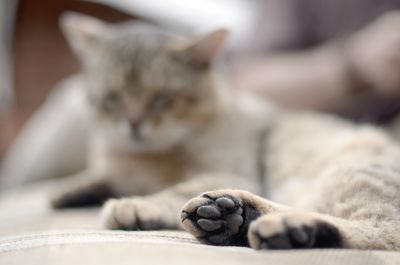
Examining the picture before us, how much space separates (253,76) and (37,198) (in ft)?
3.31

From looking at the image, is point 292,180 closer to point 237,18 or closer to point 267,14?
point 267,14

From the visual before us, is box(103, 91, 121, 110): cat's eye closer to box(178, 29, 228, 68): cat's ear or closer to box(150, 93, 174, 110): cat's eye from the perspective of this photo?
box(150, 93, 174, 110): cat's eye

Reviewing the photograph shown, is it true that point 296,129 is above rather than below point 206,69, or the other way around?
below

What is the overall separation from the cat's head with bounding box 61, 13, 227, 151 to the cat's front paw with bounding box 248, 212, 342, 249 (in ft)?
2.28

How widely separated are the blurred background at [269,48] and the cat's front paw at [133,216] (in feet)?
2.10

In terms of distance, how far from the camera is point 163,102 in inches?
54.0

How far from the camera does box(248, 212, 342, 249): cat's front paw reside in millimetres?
677

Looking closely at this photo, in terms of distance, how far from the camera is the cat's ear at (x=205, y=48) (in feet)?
4.57

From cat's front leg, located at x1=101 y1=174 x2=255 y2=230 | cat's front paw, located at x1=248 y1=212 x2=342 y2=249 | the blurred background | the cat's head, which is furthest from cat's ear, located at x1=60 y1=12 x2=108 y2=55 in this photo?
cat's front paw, located at x1=248 y1=212 x2=342 y2=249

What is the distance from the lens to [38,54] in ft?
10.4

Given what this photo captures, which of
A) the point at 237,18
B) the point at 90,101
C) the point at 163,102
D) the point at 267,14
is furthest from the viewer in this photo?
the point at 237,18

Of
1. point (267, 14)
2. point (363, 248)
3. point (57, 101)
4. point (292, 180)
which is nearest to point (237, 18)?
point (267, 14)

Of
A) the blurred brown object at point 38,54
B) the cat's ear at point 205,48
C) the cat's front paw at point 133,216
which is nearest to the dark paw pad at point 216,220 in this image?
the cat's front paw at point 133,216

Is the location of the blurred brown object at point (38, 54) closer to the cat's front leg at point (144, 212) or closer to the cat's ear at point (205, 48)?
the cat's ear at point (205, 48)
